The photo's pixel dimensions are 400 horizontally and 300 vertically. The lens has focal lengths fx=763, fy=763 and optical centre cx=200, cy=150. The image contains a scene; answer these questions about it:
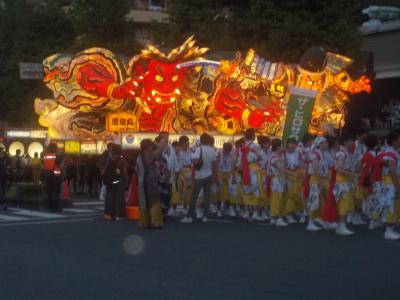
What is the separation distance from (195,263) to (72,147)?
16.7 metres

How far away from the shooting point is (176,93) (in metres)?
25.7

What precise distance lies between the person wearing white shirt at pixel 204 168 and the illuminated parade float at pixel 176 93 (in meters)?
8.95

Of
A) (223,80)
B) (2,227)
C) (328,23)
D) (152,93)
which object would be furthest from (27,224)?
(328,23)

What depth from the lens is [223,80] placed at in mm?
26531

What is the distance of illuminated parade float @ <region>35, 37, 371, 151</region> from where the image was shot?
83.1 ft

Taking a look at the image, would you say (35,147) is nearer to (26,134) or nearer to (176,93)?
(26,134)

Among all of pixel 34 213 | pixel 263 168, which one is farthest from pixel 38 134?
pixel 263 168

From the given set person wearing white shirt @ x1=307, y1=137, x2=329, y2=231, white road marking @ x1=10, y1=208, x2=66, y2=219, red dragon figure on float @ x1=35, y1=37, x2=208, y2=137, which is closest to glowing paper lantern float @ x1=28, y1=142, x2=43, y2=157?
red dragon figure on float @ x1=35, y1=37, x2=208, y2=137

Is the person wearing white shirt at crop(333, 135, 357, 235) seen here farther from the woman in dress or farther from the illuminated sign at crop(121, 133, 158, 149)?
the illuminated sign at crop(121, 133, 158, 149)

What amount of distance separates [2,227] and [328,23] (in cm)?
2062

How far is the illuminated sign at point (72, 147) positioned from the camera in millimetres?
26147

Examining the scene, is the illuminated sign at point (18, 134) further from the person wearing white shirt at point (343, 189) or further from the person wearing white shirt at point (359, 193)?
the person wearing white shirt at point (343, 189)

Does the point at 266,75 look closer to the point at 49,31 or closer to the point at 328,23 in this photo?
the point at 328,23

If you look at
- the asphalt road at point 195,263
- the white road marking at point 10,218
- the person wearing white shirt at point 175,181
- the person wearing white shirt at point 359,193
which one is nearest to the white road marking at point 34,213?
the white road marking at point 10,218
